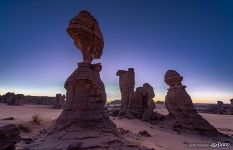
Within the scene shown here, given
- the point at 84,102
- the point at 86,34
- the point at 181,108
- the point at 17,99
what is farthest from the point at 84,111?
the point at 17,99

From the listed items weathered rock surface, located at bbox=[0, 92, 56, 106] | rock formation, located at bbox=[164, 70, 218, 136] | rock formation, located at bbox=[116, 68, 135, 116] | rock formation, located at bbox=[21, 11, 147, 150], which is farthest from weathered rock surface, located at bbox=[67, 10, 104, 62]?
weathered rock surface, located at bbox=[0, 92, 56, 106]

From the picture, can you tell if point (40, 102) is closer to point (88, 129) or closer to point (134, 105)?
point (134, 105)

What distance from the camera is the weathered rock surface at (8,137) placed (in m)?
7.03

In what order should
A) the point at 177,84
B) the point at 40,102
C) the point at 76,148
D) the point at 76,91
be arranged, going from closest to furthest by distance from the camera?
the point at 76,148 < the point at 76,91 < the point at 177,84 < the point at 40,102

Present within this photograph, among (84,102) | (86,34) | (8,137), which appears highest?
(86,34)

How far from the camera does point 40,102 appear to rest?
66.2 m

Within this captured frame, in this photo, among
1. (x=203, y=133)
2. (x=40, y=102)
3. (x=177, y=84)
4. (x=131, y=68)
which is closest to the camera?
(x=203, y=133)

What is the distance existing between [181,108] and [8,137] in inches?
620

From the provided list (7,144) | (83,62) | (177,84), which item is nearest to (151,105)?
(177,84)

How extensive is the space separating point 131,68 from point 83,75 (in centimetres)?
1700

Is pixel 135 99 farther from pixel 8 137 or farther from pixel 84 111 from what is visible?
pixel 8 137

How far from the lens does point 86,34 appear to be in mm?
12516

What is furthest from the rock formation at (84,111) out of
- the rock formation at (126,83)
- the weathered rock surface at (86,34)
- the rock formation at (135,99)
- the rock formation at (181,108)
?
the rock formation at (126,83)

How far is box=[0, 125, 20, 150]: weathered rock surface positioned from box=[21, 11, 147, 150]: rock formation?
7.32 ft
